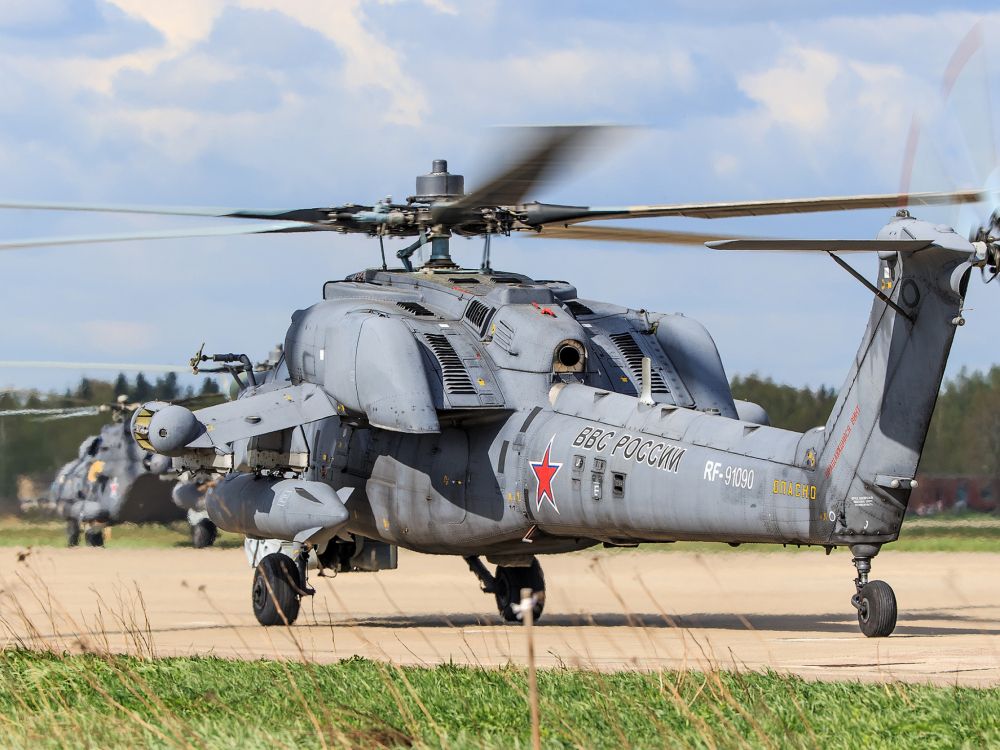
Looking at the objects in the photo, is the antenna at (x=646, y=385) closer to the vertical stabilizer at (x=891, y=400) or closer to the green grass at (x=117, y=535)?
the vertical stabilizer at (x=891, y=400)

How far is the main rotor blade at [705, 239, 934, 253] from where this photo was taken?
43.1 ft

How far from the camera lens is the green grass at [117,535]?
41.0 metres

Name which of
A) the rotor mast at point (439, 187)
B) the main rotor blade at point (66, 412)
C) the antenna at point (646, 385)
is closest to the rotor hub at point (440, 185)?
the rotor mast at point (439, 187)

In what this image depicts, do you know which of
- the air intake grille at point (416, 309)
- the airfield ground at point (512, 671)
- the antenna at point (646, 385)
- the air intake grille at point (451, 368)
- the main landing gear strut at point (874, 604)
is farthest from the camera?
the air intake grille at point (416, 309)

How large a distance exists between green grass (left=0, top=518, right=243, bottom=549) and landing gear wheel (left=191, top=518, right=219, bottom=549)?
0.63 m

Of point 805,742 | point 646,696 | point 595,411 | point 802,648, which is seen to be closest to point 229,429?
point 595,411

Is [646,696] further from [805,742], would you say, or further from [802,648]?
[802,648]

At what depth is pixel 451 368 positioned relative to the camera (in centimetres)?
1855

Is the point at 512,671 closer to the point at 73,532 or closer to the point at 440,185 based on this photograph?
the point at 440,185

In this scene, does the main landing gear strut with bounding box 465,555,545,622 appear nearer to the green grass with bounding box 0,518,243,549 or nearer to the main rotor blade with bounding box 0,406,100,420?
the main rotor blade with bounding box 0,406,100,420

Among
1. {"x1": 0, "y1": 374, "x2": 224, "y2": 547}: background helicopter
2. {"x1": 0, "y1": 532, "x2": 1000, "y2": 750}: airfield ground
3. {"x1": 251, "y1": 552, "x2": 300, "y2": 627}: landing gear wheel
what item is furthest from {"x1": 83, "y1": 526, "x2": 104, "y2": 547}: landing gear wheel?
{"x1": 251, "y1": 552, "x2": 300, "y2": 627}: landing gear wheel

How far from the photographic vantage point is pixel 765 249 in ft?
44.9

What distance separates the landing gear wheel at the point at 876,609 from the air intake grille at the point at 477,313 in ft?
17.9

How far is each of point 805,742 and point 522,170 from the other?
8460 mm
